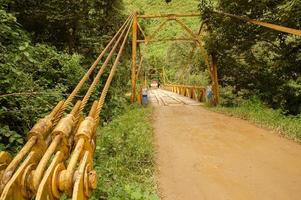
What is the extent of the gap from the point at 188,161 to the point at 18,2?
270 inches

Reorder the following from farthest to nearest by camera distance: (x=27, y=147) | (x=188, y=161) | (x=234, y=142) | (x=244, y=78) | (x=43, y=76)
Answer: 1. (x=244, y=78)
2. (x=43, y=76)
3. (x=234, y=142)
4. (x=188, y=161)
5. (x=27, y=147)

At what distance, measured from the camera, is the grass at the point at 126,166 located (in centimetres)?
434

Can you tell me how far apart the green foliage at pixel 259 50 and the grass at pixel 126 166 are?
15.4 ft

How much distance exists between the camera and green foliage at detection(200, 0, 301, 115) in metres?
9.75

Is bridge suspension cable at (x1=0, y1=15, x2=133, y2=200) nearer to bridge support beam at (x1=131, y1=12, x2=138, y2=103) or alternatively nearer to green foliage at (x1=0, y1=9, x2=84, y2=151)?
green foliage at (x1=0, y1=9, x2=84, y2=151)

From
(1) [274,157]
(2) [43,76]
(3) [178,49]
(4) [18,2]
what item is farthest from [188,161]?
(3) [178,49]

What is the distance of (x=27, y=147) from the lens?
5.37 ft

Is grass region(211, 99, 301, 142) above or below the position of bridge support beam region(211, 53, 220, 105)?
below

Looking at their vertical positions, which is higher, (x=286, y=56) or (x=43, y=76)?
(x=286, y=56)

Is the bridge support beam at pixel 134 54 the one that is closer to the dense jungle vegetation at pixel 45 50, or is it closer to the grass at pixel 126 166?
the dense jungle vegetation at pixel 45 50

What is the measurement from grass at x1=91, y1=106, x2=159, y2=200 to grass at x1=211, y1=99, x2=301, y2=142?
3.14m

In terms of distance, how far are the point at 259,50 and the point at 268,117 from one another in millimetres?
3964

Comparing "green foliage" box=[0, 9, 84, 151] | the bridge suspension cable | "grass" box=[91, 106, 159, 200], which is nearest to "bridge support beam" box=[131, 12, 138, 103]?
"grass" box=[91, 106, 159, 200]

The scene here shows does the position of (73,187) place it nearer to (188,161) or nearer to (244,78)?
(188,161)
